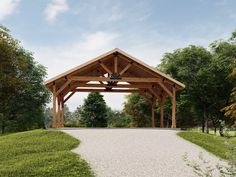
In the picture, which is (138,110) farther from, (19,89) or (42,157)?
(42,157)

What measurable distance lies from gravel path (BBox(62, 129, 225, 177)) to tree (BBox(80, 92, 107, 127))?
67.4 feet

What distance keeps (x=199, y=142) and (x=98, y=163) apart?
277 inches

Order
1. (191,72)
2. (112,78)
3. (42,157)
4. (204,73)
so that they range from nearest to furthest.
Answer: (42,157) < (112,78) < (204,73) < (191,72)

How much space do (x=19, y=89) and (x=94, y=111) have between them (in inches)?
363

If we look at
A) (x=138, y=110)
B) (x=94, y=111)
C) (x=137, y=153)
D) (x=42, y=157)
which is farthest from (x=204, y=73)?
(x=42, y=157)

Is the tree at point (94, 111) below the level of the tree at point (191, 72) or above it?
below

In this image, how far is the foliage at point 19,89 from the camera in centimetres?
3262

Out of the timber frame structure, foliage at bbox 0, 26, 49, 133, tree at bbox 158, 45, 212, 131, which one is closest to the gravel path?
the timber frame structure

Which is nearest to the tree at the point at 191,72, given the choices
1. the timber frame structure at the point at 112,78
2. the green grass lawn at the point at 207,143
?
the timber frame structure at the point at 112,78

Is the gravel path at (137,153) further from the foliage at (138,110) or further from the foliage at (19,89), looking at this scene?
the foliage at (138,110)

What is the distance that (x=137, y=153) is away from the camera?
1278 centimetres

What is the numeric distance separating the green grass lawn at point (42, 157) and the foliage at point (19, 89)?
1827cm

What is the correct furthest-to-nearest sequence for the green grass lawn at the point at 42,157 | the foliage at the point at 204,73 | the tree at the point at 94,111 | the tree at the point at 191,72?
the tree at the point at 94,111, the tree at the point at 191,72, the foliage at the point at 204,73, the green grass lawn at the point at 42,157

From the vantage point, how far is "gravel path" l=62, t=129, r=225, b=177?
10.4m
